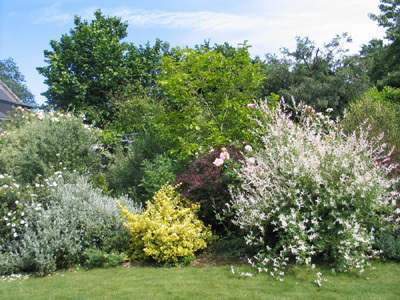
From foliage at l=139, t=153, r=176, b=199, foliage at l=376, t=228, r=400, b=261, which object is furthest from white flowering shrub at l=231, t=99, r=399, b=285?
foliage at l=139, t=153, r=176, b=199

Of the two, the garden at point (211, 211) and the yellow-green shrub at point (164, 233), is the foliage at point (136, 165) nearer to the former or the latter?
the garden at point (211, 211)

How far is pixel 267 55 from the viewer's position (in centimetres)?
2336

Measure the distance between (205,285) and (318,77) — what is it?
17.3 meters

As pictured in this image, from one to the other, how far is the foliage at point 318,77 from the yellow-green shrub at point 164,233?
1324cm

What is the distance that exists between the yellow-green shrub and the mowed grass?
1.05ft

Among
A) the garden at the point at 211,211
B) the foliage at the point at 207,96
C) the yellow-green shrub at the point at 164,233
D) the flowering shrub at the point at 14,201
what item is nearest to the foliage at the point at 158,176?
the garden at the point at 211,211

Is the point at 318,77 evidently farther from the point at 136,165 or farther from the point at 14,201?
the point at 14,201

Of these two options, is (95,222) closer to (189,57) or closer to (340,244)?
(340,244)

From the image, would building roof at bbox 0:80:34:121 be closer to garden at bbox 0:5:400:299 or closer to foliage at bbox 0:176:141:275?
garden at bbox 0:5:400:299

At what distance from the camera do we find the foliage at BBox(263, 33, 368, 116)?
17.4 metres

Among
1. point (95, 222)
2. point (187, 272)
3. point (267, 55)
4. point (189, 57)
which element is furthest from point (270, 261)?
point (267, 55)

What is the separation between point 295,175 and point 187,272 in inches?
79.4

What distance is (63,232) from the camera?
17.0ft

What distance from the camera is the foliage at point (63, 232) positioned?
4.89 m
